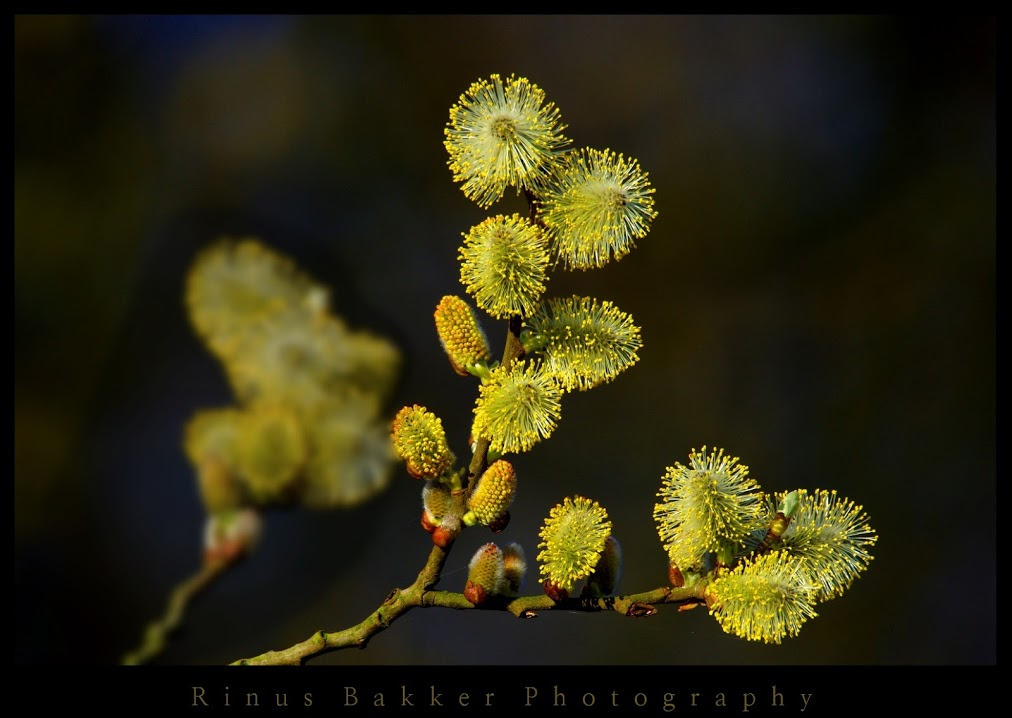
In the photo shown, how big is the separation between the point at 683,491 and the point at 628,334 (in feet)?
0.47

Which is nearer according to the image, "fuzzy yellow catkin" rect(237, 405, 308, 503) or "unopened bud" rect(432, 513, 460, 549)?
"unopened bud" rect(432, 513, 460, 549)

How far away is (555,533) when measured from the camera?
0.75 metres

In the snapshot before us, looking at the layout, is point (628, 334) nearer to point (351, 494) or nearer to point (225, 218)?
point (351, 494)

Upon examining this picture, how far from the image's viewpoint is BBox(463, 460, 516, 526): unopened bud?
0.71m

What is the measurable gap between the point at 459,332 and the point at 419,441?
0.31ft

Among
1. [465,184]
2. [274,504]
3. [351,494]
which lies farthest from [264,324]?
[465,184]

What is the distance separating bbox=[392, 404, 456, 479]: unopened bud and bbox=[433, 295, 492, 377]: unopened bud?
57 millimetres

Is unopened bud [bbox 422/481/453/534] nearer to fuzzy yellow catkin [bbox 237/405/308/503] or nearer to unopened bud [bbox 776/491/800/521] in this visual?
fuzzy yellow catkin [bbox 237/405/308/503]

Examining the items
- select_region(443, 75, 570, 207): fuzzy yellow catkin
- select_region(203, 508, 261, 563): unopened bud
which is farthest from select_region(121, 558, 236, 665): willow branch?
select_region(443, 75, 570, 207): fuzzy yellow catkin

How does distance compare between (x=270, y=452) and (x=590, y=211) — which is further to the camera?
(x=270, y=452)

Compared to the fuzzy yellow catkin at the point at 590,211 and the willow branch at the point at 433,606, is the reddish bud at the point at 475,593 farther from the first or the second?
the fuzzy yellow catkin at the point at 590,211

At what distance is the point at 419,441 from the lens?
72 centimetres

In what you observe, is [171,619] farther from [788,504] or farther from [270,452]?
[788,504]

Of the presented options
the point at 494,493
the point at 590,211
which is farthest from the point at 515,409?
the point at 590,211
